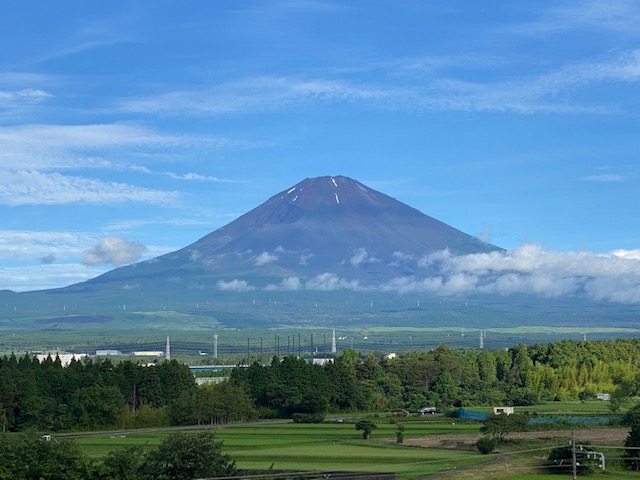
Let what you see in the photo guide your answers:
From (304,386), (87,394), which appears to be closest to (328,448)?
(87,394)

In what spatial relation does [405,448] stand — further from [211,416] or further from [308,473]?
[211,416]

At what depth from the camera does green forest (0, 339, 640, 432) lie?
63.8 metres

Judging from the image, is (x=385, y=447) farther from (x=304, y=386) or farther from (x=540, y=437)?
(x=304, y=386)

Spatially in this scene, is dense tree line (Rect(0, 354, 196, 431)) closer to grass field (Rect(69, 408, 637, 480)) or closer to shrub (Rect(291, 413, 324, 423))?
grass field (Rect(69, 408, 637, 480))

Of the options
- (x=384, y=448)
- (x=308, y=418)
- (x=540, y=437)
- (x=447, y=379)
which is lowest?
(x=384, y=448)

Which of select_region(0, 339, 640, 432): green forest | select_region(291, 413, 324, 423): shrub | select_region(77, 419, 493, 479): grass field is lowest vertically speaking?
select_region(77, 419, 493, 479): grass field

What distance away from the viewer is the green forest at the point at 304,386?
63.8 meters

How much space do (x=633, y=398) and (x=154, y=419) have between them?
33.4m

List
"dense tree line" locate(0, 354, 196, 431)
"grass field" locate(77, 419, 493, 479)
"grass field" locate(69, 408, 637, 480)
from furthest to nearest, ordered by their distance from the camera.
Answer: "dense tree line" locate(0, 354, 196, 431) < "grass field" locate(77, 419, 493, 479) < "grass field" locate(69, 408, 637, 480)

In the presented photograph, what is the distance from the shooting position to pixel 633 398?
7762cm

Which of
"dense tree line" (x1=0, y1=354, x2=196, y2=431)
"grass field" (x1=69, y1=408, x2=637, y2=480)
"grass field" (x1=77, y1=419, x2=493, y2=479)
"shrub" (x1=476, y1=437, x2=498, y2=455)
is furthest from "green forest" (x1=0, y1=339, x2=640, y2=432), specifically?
"shrub" (x1=476, y1=437, x2=498, y2=455)

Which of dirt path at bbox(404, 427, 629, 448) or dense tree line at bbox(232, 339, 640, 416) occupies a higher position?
dense tree line at bbox(232, 339, 640, 416)

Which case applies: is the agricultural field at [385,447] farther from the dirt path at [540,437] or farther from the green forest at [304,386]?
the green forest at [304,386]

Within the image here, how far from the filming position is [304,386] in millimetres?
74312
